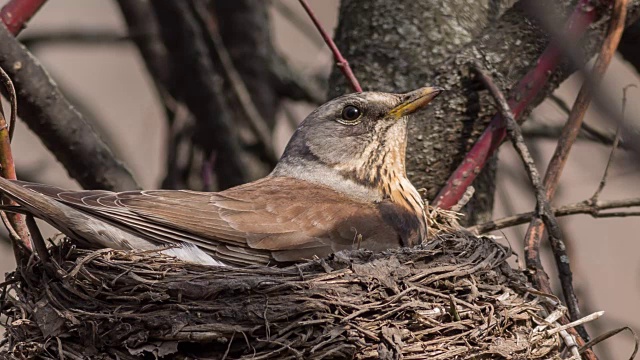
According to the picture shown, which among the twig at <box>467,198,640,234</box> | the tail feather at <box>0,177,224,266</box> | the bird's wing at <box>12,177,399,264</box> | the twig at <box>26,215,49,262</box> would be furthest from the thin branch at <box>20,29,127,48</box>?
the twig at <box>467,198,640,234</box>

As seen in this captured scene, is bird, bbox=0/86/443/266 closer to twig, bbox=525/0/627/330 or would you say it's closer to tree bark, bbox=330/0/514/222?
tree bark, bbox=330/0/514/222

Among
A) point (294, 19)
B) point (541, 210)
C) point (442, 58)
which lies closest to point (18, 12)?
point (442, 58)

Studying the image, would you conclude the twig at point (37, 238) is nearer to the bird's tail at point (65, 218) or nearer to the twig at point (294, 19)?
the bird's tail at point (65, 218)

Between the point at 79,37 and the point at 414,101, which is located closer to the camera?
the point at 414,101

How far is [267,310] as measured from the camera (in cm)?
357

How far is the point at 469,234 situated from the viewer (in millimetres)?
4492

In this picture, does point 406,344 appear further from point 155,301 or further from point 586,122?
point 586,122

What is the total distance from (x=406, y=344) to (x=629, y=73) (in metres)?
3.18

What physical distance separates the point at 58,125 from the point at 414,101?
1841 mm

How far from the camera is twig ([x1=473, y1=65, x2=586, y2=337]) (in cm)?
421

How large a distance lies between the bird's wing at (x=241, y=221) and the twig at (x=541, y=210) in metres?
0.71

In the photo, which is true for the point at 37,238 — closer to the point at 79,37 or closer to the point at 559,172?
the point at 559,172

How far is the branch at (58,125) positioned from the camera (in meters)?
4.61

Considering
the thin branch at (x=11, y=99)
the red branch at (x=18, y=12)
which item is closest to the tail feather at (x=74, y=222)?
the thin branch at (x=11, y=99)
